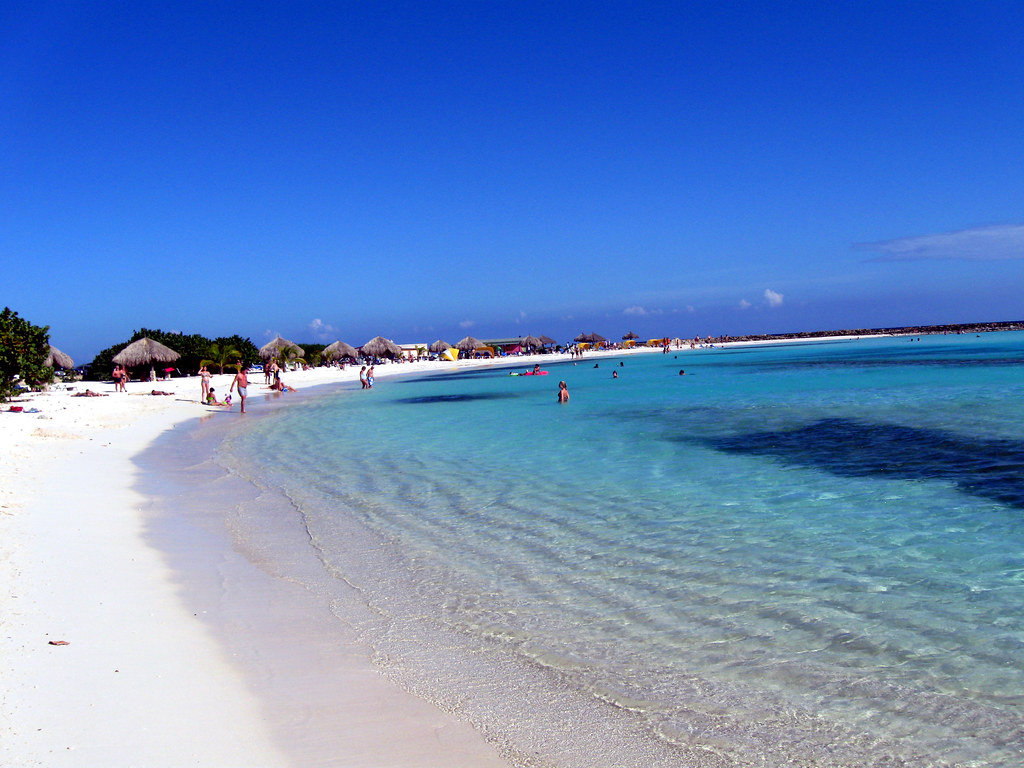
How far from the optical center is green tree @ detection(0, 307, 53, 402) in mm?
16484

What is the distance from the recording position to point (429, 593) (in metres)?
Result: 4.85

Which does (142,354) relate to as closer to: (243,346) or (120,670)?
(243,346)

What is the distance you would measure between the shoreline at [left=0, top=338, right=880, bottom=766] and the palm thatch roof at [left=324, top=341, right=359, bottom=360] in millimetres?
47150

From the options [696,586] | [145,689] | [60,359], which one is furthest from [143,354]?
[696,586]

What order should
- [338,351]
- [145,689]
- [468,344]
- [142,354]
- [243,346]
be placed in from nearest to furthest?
1. [145,689]
2. [142,354]
3. [243,346]
4. [338,351]
5. [468,344]

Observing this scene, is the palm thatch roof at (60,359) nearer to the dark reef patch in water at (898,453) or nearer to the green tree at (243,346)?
the green tree at (243,346)

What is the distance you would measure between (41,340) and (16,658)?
1854cm

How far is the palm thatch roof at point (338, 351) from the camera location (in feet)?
175

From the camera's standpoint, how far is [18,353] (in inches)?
658

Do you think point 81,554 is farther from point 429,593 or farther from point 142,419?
point 142,419

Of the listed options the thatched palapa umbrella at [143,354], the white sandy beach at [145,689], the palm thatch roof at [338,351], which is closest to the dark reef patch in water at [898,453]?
the white sandy beach at [145,689]

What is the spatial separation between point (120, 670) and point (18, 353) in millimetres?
16754

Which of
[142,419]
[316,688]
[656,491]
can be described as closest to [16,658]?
[316,688]

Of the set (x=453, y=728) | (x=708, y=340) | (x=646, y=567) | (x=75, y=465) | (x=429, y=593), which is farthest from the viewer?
(x=708, y=340)
